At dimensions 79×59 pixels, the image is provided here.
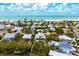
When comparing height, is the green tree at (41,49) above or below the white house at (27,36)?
below

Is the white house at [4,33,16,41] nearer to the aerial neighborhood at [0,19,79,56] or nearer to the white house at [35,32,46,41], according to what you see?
the aerial neighborhood at [0,19,79,56]

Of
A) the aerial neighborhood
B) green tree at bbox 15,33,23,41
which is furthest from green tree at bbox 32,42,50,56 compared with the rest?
green tree at bbox 15,33,23,41

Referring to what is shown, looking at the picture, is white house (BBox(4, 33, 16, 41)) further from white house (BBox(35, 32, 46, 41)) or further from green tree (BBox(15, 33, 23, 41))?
white house (BBox(35, 32, 46, 41))

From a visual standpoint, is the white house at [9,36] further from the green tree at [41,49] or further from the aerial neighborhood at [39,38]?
the green tree at [41,49]

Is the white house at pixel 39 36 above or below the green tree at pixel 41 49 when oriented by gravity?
above

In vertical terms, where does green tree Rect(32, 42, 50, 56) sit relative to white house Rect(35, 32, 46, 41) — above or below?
below

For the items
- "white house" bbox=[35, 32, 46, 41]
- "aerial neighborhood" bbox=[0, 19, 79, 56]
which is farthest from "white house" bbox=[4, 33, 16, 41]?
"white house" bbox=[35, 32, 46, 41]

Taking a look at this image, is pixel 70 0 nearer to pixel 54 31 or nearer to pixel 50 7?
pixel 50 7

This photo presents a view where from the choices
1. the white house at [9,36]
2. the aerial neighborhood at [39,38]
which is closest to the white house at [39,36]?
the aerial neighborhood at [39,38]
